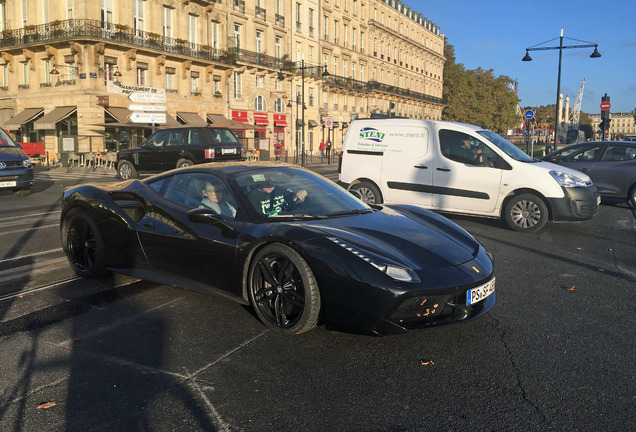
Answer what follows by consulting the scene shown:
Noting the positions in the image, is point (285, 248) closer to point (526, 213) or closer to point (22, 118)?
point (526, 213)

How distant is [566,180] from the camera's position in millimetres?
8930

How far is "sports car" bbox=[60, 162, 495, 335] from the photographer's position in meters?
3.59

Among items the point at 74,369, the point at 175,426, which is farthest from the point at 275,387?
the point at 74,369

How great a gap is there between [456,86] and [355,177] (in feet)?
301

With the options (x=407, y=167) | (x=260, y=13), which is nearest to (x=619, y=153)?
(x=407, y=167)

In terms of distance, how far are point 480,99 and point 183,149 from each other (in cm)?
8378

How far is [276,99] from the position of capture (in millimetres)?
48719

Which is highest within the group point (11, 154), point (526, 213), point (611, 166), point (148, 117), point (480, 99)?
point (480, 99)

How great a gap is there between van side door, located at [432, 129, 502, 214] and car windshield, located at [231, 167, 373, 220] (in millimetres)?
4697

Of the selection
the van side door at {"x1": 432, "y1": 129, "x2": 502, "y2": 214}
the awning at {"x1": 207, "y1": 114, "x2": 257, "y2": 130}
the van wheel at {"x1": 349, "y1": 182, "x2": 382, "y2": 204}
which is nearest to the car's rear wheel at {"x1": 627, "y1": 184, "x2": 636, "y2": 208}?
the van side door at {"x1": 432, "y1": 129, "x2": 502, "y2": 214}

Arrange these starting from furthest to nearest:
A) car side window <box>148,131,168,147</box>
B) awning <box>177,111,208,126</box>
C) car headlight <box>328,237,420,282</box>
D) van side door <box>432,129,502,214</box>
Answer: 1. awning <box>177,111,208,126</box>
2. car side window <box>148,131,168,147</box>
3. van side door <box>432,129,502,214</box>
4. car headlight <box>328,237,420,282</box>

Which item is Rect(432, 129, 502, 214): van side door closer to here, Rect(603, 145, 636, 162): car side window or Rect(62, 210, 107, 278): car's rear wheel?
Rect(603, 145, 636, 162): car side window

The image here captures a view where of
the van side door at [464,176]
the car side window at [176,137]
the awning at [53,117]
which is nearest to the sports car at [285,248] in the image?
the van side door at [464,176]

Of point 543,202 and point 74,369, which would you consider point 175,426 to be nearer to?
point 74,369
